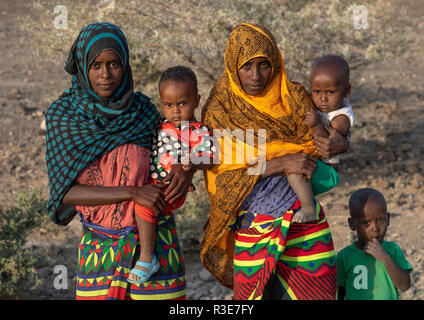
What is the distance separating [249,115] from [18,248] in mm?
2733

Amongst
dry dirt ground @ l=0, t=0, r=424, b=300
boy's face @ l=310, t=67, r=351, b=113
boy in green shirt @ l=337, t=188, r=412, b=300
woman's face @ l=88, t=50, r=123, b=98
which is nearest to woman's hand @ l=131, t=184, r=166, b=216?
woman's face @ l=88, t=50, r=123, b=98

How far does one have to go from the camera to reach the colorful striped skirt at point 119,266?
2.93 meters

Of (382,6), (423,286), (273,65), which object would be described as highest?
(382,6)

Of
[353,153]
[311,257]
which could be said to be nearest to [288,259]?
[311,257]

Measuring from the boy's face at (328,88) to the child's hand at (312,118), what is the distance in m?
0.09

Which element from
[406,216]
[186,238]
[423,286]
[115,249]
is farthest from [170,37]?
[115,249]

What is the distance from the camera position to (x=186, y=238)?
5.85 m

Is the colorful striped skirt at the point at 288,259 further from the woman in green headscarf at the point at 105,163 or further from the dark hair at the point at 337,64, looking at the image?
the dark hair at the point at 337,64

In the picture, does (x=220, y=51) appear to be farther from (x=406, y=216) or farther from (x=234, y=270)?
(x=234, y=270)

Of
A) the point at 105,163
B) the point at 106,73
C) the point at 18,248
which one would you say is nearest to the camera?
the point at 106,73

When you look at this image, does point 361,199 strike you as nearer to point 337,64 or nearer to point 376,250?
point 376,250

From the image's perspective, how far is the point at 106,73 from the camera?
279 centimetres

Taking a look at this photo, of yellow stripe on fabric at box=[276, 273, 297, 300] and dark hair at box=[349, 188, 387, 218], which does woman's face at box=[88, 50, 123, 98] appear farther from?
dark hair at box=[349, 188, 387, 218]

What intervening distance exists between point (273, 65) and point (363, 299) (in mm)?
1372
